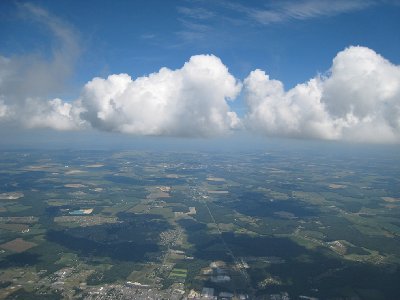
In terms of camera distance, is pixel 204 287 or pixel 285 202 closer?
pixel 204 287

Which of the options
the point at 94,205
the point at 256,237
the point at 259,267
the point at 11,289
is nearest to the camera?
the point at 11,289

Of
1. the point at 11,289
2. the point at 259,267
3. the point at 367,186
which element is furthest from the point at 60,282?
the point at 367,186

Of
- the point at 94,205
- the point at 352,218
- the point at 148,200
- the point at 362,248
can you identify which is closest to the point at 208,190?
the point at 148,200

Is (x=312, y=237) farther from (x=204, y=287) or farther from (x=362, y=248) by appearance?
(x=204, y=287)

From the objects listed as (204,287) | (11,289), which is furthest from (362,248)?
(11,289)

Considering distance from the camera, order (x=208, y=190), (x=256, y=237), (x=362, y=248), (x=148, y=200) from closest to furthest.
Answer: (x=362, y=248) → (x=256, y=237) → (x=148, y=200) → (x=208, y=190)

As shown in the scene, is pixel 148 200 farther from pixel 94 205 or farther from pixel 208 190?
pixel 208 190

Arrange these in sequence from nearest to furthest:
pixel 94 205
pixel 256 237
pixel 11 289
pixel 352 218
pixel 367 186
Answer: pixel 11 289, pixel 256 237, pixel 352 218, pixel 94 205, pixel 367 186

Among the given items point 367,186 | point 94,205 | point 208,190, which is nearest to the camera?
point 94,205

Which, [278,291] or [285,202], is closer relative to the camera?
[278,291]
